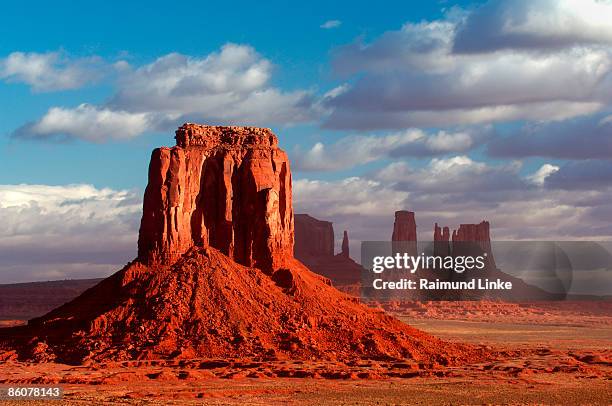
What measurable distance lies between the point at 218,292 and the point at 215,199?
23.5ft

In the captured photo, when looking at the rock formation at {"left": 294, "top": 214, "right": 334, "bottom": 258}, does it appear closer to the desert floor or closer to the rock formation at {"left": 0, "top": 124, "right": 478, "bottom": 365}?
the desert floor

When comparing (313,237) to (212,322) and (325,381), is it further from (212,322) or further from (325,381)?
(325,381)

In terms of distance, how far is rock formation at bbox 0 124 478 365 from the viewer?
70312 mm

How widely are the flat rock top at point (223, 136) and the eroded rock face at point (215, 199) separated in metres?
0.07

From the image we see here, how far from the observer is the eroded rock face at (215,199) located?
7494 cm

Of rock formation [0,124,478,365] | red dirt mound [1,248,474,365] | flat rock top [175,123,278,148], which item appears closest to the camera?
red dirt mound [1,248,474,365]

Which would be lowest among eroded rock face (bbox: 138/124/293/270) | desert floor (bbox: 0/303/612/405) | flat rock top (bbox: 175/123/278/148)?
desert floor (bbox: 0/303/612/405)

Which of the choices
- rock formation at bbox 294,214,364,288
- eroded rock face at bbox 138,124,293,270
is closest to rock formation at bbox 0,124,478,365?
eroded rock face at bbox 138,124,293,270

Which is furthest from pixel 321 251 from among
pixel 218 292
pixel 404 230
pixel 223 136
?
pixel 218 292

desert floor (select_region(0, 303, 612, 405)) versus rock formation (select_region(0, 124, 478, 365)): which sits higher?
rock formation (select_region(0, 124, 478, 365))

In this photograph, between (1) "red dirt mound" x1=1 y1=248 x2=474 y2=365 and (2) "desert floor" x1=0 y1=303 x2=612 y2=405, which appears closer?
(2) "desert floor" x1=0 y1=303 x2=612 y2=405

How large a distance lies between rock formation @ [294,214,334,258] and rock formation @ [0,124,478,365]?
356 feet

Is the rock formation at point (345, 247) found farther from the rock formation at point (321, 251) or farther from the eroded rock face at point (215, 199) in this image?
the eroded rock face at point (215, 199)

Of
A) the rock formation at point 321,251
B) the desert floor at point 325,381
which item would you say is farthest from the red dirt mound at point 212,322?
the rock formation at point 321,251
